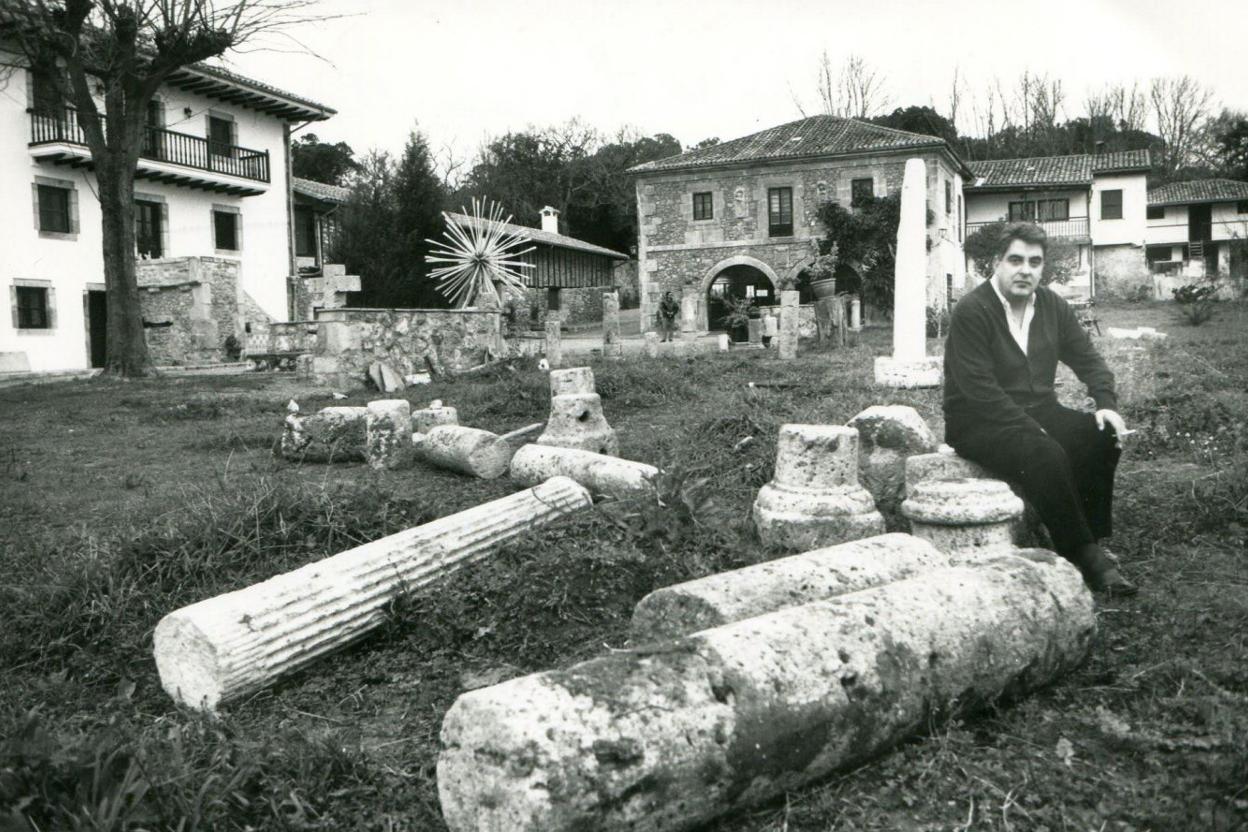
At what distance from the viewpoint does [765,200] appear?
33.1 meters

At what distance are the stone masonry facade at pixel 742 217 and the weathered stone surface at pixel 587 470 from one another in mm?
25886

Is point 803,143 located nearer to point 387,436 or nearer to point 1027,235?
point 387,436

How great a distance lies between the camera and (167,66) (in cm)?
1767

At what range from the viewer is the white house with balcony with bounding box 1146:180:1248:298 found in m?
44.1

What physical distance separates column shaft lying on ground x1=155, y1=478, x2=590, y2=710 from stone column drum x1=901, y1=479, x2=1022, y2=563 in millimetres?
2124

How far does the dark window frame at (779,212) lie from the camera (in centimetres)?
3300

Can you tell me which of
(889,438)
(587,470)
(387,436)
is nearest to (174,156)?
(387,436)

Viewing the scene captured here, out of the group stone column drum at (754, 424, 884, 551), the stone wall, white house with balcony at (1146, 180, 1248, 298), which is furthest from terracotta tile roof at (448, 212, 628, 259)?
stone column drum at (754, 424, 884, 551)

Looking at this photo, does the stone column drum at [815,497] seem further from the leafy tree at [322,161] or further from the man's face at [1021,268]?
the leafy tree at [322,161]

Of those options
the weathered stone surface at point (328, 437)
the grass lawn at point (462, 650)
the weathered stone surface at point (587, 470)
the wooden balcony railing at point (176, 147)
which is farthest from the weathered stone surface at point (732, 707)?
the wooden balcony railing at point (176, 147)

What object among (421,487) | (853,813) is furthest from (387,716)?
(421,487)

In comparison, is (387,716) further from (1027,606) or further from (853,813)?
(1027,606)

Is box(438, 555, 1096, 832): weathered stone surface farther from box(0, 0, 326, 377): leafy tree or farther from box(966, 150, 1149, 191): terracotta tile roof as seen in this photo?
box(966, 150, 1149, 191): terracotta tile roof

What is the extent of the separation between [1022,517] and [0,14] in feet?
71.5
